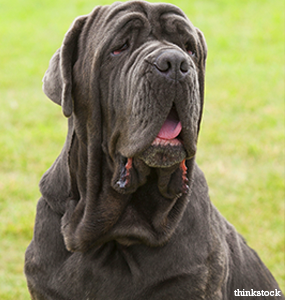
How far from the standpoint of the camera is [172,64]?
2436mm

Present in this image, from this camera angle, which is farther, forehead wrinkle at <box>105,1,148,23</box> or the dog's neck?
the dog's neck

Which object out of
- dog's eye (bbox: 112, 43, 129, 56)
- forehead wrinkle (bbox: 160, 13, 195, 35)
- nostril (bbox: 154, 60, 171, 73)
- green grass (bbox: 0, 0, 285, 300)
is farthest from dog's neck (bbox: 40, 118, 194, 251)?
green grass (bbox: 0, 0, 285, 300)

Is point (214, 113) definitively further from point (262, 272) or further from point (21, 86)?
point (262, 272)

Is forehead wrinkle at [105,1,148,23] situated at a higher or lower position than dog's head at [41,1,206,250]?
higher

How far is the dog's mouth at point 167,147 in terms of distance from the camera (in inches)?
101

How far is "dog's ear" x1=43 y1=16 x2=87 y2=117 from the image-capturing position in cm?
269

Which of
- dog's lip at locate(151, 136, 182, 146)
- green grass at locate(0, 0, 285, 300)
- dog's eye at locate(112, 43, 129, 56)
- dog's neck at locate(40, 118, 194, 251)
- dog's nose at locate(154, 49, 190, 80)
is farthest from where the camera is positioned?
green grass at locate(0, 0, 285, 300)

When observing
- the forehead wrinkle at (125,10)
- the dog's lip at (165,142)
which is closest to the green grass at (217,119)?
the dog's lip at (165,142)

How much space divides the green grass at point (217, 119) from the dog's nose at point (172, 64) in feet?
8.54

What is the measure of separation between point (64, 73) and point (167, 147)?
0.69m

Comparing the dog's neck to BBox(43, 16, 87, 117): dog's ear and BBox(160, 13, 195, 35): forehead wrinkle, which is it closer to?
BBox(43, 16, 87, 117): dog's ear

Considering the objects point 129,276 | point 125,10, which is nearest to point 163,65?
point 125,10

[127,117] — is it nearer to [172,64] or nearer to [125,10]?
[172,64]

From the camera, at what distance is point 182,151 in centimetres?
262
